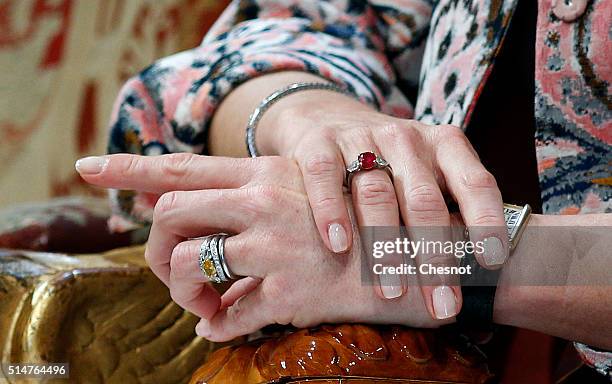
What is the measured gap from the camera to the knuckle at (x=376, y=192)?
533 mm

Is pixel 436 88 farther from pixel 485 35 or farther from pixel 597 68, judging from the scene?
pixel 597 68

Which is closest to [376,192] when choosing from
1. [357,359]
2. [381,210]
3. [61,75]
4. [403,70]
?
[381,210]

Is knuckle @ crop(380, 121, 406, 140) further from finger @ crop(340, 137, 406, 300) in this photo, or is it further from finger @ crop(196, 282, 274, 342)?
finger @ crop(196, 282, 274, 342)

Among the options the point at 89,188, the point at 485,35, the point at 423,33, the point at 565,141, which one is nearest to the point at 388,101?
the point at 423,33

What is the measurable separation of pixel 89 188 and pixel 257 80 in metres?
0.86

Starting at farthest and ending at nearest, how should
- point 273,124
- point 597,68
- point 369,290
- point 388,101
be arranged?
point 388,101 → point 273,124 → point 597,68 → point 369,290

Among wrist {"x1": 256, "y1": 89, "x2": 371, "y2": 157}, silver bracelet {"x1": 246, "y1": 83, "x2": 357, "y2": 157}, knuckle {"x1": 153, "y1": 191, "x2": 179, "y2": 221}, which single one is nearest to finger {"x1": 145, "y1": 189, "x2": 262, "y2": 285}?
knuckle {"x1": 153, "y1": 191, "x2": 179, "y2": 221}

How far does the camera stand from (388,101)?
92cm

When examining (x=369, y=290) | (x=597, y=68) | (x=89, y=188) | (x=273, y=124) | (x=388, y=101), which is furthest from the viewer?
(x=89, y=188)

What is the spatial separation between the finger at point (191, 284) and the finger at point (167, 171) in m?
0.06

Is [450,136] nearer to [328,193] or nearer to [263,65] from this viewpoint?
[328,193]

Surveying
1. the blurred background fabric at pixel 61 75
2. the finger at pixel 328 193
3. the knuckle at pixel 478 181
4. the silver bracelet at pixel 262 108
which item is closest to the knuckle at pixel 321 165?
the finger at pixel 328 193

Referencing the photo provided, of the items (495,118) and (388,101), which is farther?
(388,101)

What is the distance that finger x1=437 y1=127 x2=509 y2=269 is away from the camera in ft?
1.67
